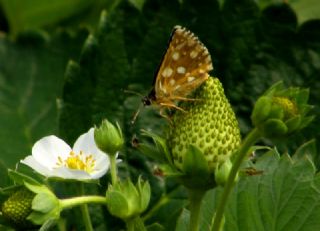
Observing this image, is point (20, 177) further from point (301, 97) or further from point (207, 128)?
point (301, 97)

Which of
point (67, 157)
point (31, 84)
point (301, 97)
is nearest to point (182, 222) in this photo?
point (67, 157)

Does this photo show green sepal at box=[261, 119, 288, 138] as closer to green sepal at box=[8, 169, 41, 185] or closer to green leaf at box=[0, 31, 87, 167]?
green sepal at box=[8, 169, 41, 185]

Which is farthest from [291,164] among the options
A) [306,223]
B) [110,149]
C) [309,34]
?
[309,34]

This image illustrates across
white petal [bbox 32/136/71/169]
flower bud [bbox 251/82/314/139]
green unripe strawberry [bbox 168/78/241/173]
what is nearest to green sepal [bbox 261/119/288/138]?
flower bud [bbox 251/82/314/139]

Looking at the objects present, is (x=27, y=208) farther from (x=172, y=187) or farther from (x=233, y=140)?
(x=172, y=187)

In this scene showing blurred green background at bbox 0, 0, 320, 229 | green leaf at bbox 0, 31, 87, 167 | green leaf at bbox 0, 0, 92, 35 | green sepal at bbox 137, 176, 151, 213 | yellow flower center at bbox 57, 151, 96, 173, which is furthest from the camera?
green leaf at bbox 0, 0, 92, 35

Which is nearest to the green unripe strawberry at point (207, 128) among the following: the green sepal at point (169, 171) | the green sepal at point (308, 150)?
the green sepal at point (169, 171)

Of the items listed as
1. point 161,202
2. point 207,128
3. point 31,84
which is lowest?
point 161,202
